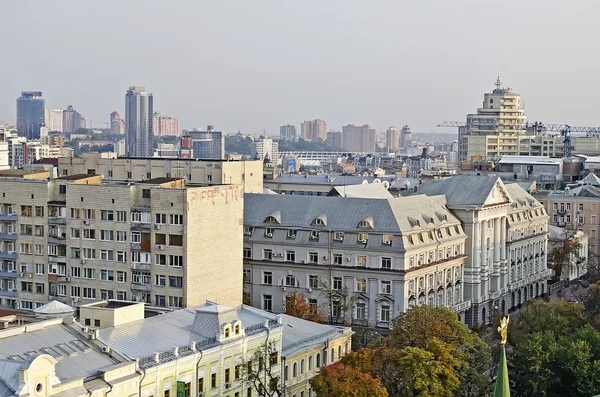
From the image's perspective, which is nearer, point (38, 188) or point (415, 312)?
point (415, 312)

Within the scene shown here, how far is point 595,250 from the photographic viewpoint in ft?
512

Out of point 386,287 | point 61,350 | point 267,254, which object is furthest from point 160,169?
point 61,350

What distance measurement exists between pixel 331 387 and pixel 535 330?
25.5 meters

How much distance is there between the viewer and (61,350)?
192ft

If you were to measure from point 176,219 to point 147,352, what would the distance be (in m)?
25.5

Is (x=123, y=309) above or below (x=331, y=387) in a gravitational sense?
above

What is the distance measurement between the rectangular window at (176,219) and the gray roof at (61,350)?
26367mm

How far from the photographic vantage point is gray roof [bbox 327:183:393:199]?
12175 centimetres

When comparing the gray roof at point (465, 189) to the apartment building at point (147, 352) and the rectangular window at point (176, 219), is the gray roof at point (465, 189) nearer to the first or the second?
the rectangular window at point (176, 219)

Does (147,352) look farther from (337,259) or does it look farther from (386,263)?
(337,259)

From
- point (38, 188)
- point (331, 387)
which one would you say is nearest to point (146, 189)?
point (38, 188)

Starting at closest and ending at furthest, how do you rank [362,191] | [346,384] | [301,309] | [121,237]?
[346,384] → [121,237] → [301,309] → [362,191]

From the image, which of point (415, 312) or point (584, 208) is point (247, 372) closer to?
point (415, 312)

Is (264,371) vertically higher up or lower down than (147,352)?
lower down
